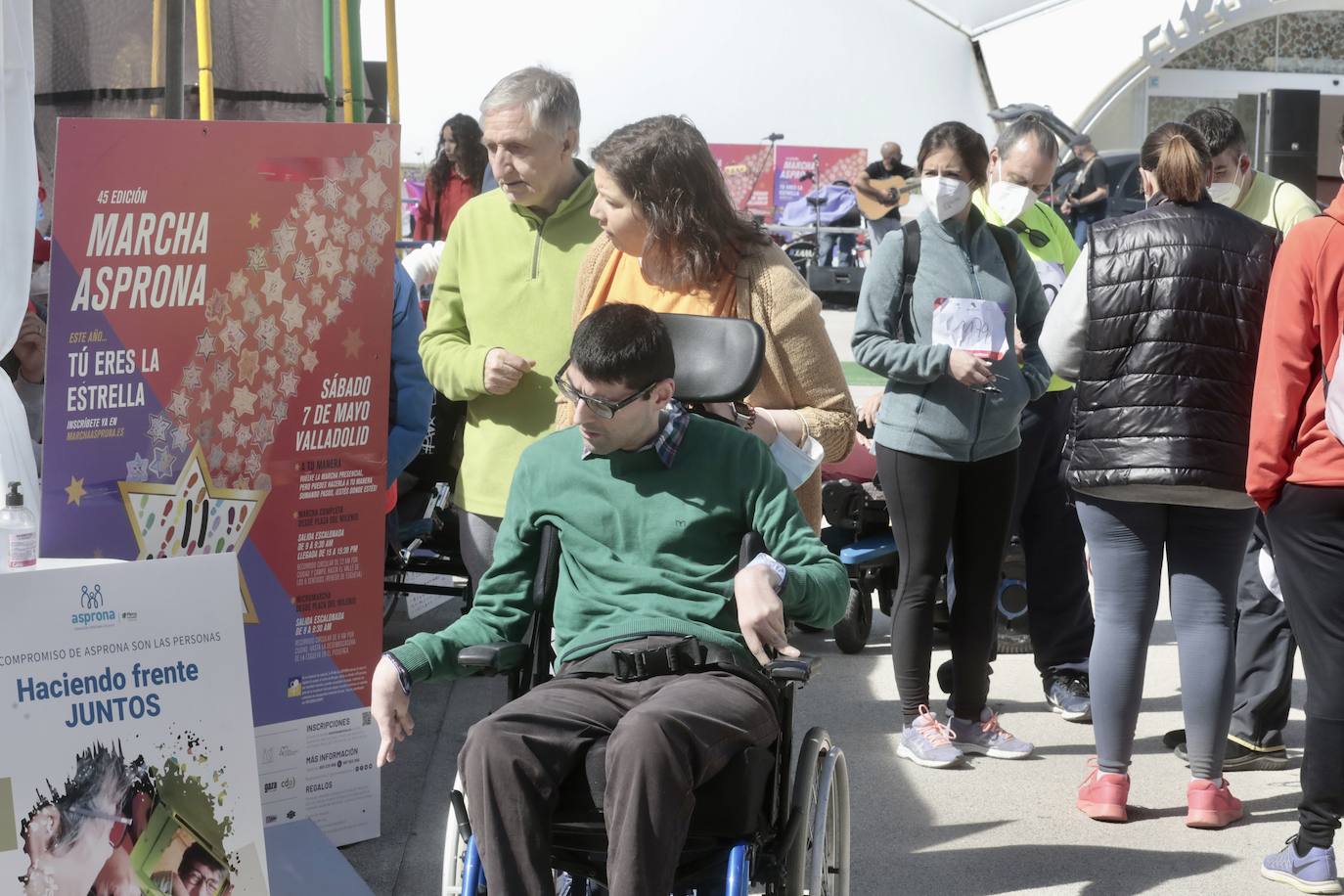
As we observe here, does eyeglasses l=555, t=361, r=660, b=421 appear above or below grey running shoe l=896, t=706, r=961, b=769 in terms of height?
above

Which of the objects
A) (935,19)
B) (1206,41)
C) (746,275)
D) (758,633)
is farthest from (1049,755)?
(935,19)

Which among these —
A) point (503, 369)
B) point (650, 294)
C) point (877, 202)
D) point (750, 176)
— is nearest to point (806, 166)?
point (750, 176)

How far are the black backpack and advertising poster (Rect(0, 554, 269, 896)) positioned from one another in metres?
2.37

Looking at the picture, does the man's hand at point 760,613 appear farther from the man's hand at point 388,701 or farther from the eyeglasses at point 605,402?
the man's hand at point 388,701

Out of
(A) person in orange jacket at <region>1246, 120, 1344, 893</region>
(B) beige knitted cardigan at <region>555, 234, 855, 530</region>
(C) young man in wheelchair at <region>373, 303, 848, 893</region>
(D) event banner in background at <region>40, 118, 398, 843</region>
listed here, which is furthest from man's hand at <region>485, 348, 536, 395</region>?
(A) person in orange jacket at <region>1246, 120, 1344, 893</region>

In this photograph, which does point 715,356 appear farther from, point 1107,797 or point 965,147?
point 1107,797

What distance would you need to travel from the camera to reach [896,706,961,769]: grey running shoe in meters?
4.92

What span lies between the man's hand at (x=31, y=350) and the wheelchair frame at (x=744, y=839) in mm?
1671

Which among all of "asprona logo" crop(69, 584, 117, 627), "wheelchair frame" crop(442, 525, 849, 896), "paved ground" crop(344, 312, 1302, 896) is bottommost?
"paved ground" crop(344, 312, 1302, 896)

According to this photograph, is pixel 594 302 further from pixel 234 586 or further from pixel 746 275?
pixel 234 586

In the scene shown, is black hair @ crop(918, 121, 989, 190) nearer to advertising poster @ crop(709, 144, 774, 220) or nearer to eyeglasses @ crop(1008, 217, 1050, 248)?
eyeglasses @ crop(1008, 217, 1050, 248)

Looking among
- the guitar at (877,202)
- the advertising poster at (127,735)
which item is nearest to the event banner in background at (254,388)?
the advertising poster at (127,735)

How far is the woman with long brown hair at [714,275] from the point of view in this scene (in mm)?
3643

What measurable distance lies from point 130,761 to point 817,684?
10.8 feet
